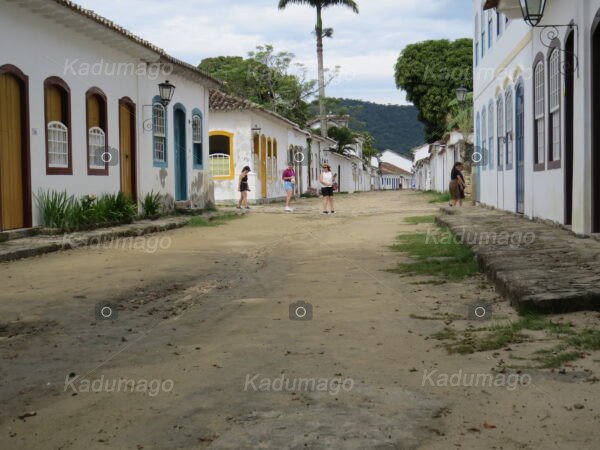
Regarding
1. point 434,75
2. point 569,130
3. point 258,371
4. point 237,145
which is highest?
point 434,75

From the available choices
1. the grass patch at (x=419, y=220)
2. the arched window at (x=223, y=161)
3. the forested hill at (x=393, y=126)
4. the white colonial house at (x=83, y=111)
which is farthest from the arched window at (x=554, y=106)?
the forested hill at (x=393, y=126)

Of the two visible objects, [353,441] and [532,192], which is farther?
[532,192]

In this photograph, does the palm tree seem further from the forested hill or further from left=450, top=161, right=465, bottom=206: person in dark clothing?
the forested hill

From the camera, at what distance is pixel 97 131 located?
15.3 metres

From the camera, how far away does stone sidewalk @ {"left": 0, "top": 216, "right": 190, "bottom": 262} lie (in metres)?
10.4

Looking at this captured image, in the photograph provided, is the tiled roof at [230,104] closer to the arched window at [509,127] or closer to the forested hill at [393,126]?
the arched window at [509,127]

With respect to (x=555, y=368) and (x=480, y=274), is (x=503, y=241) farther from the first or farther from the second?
(x=555, y=368)

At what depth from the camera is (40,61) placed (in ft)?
42.2

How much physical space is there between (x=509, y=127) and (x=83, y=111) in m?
9.13

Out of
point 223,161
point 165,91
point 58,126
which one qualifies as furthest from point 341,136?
point 58,126

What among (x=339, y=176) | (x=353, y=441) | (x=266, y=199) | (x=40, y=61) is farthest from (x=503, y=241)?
(x=339, y=176)

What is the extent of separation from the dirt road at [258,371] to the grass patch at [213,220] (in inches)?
330

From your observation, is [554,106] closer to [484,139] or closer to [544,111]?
[544,111]

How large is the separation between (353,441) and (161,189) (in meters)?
16.0
